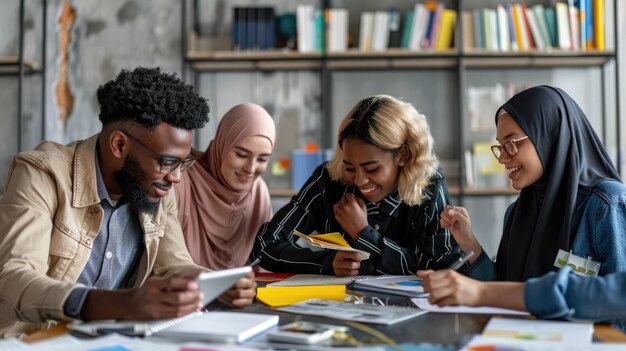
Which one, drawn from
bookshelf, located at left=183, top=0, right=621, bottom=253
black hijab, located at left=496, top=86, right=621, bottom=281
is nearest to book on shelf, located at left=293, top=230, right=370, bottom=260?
black hijab, located at left=496, top=86, right=621, bottom=281

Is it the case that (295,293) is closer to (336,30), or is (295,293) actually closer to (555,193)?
(555,193)

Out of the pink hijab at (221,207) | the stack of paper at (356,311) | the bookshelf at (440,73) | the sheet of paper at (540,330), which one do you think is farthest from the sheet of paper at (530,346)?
the bookshelf at (440,73)

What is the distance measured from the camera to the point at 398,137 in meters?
2.56

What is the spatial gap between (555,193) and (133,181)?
3.63 ft

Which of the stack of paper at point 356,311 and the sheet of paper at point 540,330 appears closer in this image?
the sheet of paper at point 540,330

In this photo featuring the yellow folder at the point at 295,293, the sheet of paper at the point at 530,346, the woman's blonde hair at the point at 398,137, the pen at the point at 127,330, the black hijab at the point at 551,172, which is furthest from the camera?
the woman's blonde hair at the point at 398,137

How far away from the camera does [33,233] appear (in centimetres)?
164

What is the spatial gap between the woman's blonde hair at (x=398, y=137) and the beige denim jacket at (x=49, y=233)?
32.9 inches

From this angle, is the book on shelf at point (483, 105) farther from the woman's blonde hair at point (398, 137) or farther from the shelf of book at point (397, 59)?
the woman's blonde hair at point (398, 137)

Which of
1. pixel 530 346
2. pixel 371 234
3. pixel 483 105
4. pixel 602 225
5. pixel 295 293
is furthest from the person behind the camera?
pixel 483 105

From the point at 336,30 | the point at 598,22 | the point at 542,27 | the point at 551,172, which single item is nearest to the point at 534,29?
the point at 542,27

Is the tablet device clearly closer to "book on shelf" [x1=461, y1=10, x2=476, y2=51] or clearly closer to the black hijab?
the black hijab

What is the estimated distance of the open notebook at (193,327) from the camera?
1.28 m

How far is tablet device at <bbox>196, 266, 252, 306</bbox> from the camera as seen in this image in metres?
1.30
